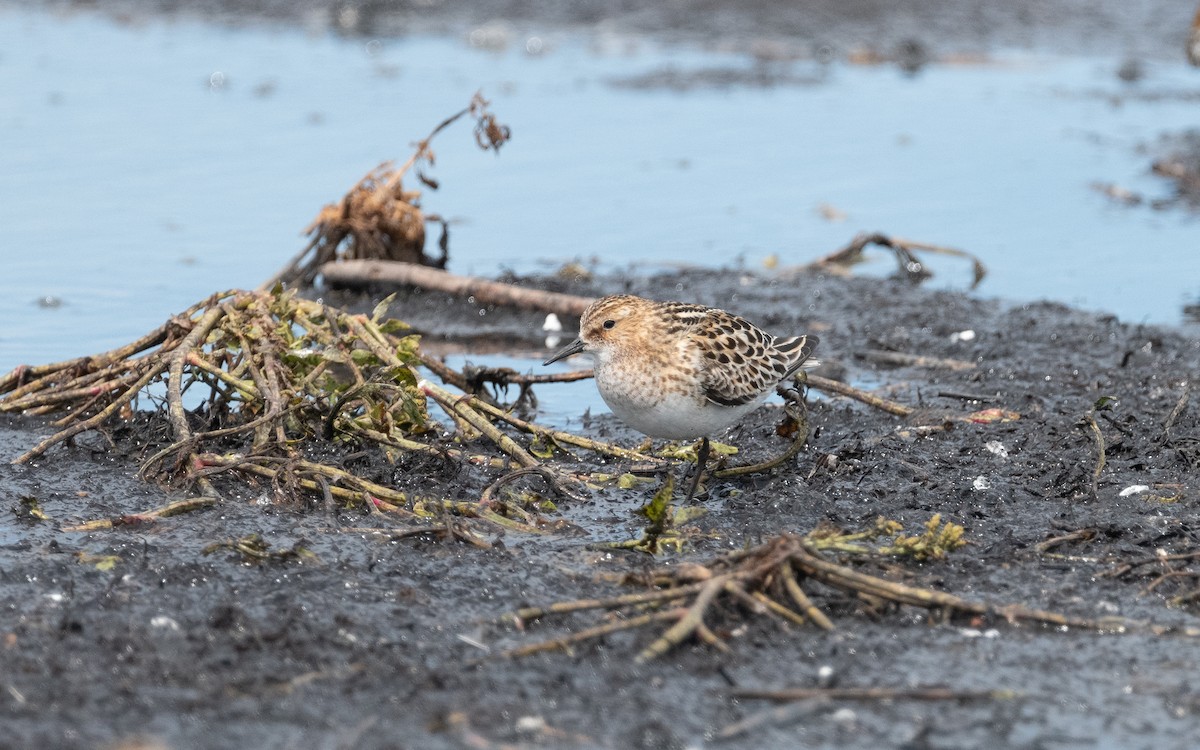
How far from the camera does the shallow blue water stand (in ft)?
37.1

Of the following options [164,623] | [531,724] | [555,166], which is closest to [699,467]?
[531,724]

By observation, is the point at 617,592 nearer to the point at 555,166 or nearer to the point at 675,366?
the point at 675,366

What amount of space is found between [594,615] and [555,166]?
30.6ft

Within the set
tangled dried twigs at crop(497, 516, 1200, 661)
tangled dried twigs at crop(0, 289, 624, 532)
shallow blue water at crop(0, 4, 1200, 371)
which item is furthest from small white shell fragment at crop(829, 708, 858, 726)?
shallow blue water at crop(0, 4, 1200, 371)

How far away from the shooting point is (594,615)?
5301 millimetres

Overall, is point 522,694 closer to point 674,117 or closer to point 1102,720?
point 1102,720

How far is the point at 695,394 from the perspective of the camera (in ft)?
21.7

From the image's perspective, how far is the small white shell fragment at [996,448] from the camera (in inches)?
286

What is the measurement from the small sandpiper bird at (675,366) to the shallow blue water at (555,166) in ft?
13.4

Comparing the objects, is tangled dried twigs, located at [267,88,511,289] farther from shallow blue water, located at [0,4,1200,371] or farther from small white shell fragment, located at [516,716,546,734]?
small white shell fragment, located at [516,716,546,734]

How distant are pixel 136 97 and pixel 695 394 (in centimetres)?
1153

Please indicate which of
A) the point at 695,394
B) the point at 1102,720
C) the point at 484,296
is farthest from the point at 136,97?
the point at 1102,720

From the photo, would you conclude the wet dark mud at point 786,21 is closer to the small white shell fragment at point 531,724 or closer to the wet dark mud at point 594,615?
the wet dark mud at point 594,615

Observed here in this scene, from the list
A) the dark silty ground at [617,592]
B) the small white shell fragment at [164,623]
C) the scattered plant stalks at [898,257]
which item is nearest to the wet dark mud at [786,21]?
the scattered plant stalks at [898,257]
